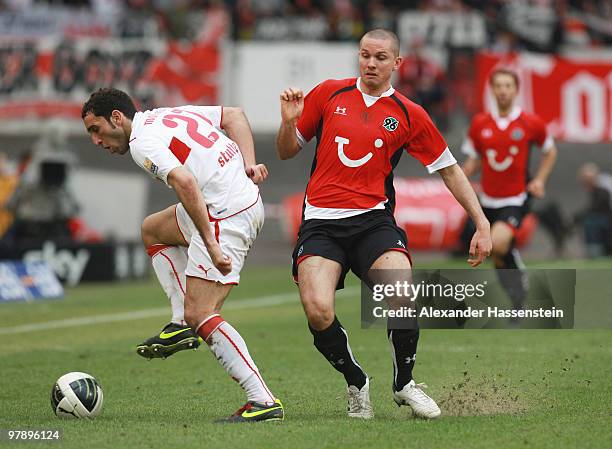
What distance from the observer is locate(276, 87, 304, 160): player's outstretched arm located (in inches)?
292

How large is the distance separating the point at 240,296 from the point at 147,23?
11.8 m

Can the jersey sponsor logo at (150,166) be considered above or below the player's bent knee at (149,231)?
above

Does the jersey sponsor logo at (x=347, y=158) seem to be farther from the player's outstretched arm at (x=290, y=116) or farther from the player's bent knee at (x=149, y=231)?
the player's bent knee at (x=149, y=231)

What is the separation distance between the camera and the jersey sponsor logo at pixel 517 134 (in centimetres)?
1267

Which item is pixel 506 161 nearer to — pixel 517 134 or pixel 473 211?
pixel 517 134

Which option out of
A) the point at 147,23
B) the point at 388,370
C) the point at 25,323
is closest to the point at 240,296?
the point at 25,323

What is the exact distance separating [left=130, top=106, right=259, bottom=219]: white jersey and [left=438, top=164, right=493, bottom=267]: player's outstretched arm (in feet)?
4.12

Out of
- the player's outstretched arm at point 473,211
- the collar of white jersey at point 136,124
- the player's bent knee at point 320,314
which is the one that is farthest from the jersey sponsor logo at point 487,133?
the collar of white jersey at point 136,124

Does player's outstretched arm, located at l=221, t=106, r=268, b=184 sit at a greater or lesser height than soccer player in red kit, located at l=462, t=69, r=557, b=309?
greater

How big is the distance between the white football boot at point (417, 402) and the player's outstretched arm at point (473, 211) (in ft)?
2.84

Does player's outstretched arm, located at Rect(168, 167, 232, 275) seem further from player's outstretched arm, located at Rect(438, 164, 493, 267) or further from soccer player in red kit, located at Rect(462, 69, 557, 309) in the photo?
soccer player in red kit, located at Rect(462, 69, 557, 309)

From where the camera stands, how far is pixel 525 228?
22.6 meters

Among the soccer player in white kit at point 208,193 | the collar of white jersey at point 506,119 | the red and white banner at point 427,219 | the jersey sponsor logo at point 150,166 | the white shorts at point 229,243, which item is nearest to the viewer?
the jersey sponsor logo at point 150,166
